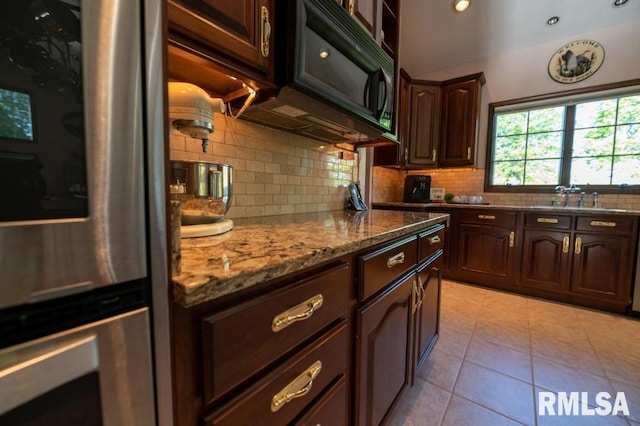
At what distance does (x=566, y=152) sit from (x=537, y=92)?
0.76 metres

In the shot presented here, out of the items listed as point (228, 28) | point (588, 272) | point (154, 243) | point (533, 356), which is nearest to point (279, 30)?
point (228, 28)

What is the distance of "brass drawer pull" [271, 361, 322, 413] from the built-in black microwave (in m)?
0.83

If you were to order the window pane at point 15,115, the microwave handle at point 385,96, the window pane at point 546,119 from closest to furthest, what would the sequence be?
the window pane at point 15,115, the microwave handle at point 385,96, the window pane at point 546,119

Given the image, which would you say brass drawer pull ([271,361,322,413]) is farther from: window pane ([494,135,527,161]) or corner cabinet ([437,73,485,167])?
window pane ([494,135,527,161])

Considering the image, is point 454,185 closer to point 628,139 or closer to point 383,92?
point 628,139

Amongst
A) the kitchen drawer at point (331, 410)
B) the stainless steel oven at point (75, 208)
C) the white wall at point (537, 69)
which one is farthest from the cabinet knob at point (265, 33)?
the white wall at point (537, 69)

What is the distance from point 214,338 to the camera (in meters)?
0.40

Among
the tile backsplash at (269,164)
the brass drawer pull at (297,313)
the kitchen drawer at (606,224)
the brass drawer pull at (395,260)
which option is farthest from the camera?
the kitchen drawer at (606,224)

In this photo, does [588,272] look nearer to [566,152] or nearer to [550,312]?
[550,312]

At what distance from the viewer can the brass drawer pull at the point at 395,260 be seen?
924 mm

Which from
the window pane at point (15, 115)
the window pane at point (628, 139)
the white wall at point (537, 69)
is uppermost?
the white wall at point (537, 69)

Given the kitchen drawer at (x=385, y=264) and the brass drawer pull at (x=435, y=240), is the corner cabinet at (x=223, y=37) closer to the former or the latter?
the kitchen drawer at (x=385, y=264)

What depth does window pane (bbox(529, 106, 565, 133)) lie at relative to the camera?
9.50 ft

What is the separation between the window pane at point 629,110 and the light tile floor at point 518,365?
1.94m
